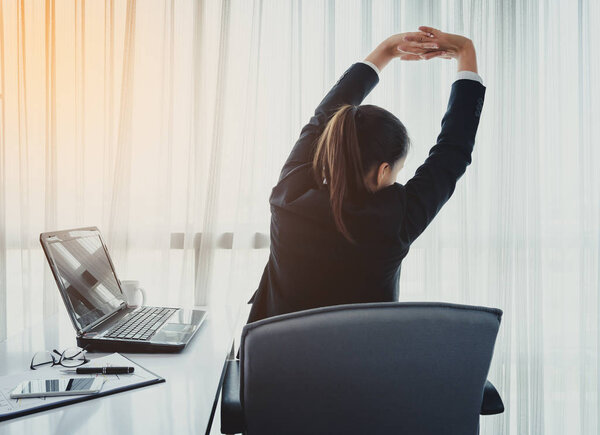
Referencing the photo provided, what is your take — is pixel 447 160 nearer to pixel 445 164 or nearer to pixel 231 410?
pixel 445 164

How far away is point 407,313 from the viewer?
2.14 ft

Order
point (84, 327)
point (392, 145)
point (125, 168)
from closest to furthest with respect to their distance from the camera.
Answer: point (392, 145) < point (84, 327) < point (125, 168)

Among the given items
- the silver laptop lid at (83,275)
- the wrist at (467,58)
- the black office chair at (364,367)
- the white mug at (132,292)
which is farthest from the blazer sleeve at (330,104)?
the white mug at (132,292)

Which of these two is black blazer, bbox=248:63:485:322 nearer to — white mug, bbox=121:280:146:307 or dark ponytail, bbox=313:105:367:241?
dark ponytail, bbox=313:105:367:241

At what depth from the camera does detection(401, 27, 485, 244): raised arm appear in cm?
96

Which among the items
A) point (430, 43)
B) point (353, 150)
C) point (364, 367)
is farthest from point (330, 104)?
point (364, 367)

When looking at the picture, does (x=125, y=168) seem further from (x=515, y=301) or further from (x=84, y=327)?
(x=515, y=301)

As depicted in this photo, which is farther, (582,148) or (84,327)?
(582,148)

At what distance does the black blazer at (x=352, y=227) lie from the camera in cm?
91

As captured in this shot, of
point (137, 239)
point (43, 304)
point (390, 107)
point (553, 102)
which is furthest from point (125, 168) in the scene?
point (553, 102)

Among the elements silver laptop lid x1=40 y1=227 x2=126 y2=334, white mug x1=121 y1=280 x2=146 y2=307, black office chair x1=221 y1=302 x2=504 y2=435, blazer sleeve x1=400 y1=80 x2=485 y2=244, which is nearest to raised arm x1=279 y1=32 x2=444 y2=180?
blazer sleeve x1=400 y1=80 x2=485 y2=244

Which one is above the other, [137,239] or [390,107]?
[390,107]

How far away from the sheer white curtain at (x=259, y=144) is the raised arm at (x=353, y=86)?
569 mm

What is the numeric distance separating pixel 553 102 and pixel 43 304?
2.43 meters
